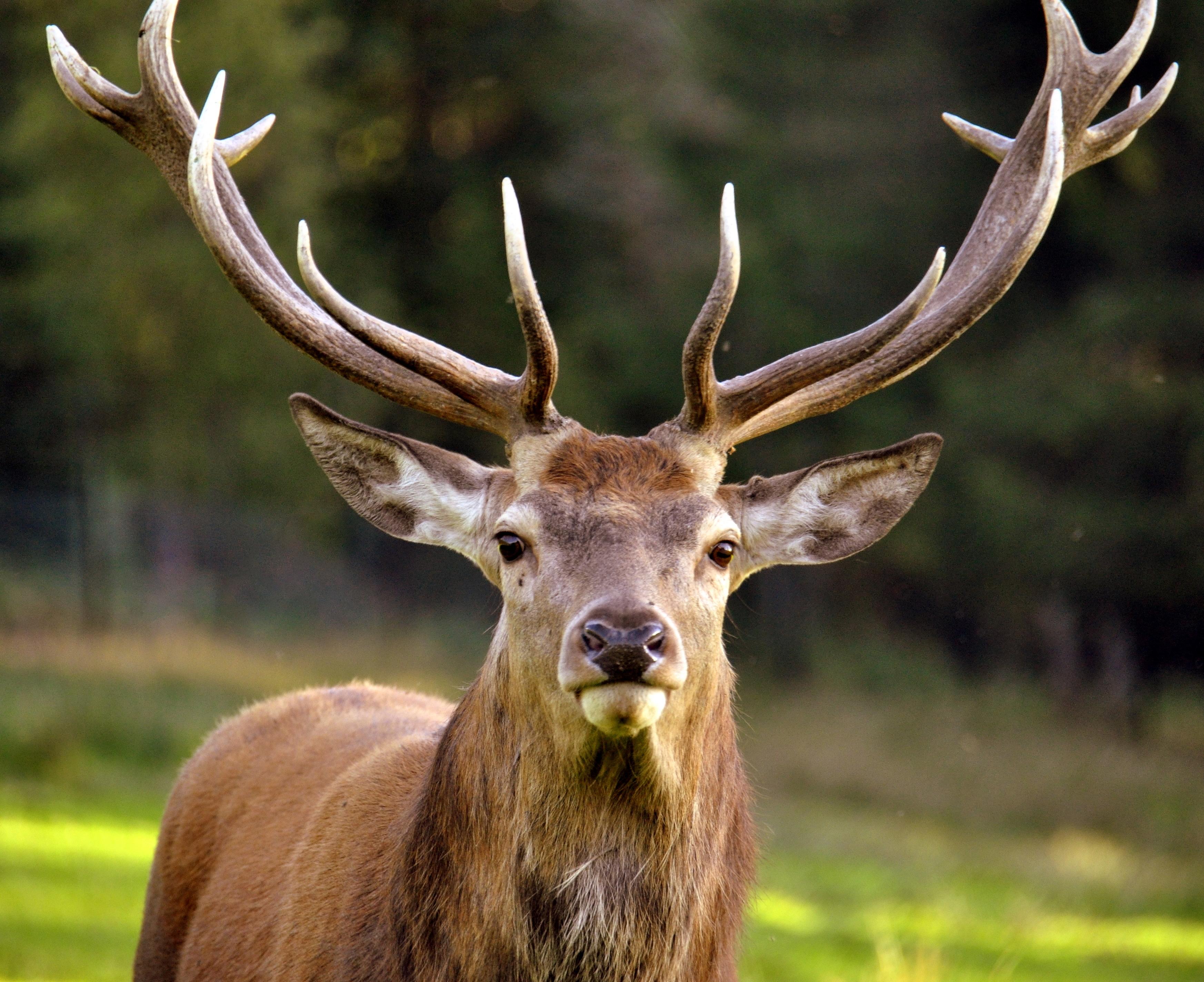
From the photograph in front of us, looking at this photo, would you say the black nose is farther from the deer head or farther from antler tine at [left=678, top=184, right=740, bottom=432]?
antler tine at [left=678, top=184, right=740, bottom=432]

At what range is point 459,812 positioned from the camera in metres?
3.77

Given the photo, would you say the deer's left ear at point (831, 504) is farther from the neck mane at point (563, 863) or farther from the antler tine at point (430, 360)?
the antler tine at point (430, 360)

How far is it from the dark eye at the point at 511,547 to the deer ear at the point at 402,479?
31 cm

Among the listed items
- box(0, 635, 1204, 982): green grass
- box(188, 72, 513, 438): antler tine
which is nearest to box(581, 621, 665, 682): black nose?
box(188, 72, 513, 438): antler tine

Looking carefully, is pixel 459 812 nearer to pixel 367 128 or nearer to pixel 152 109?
pixel 152 109

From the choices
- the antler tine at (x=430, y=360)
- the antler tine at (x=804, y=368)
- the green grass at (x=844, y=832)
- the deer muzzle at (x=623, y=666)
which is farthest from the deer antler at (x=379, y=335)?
the green grass at (x=844, y=832)

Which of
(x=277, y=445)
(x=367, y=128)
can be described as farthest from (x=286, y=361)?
(x=367, y=128)

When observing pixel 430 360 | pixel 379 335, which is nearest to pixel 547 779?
pixel 430 360

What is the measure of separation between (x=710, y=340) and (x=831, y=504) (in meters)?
0.69

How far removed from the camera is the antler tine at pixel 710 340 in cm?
398

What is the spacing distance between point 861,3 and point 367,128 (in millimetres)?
8039

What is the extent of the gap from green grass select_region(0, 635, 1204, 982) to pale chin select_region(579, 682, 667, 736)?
3.40 feet

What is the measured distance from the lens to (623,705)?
10.9 ft

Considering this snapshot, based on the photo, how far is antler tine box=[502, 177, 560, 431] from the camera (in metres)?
3.95
